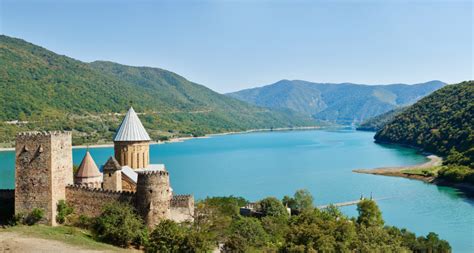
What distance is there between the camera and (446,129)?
69.6 metres

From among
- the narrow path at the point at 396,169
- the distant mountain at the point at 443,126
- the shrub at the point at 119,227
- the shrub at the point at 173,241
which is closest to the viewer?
the shrub at the point at 173,241

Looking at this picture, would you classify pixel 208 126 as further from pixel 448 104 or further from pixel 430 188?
pixel 430 188

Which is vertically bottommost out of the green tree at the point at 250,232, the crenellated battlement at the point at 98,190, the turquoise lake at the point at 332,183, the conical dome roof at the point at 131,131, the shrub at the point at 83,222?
the turquoise lake at the point at 332,183

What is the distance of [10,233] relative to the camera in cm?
1466

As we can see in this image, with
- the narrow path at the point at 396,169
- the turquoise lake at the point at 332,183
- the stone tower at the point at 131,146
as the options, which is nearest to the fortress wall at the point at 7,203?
the stone tower at the point at 131,146

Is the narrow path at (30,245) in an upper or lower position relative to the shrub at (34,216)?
lower

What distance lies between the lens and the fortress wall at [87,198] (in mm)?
16391

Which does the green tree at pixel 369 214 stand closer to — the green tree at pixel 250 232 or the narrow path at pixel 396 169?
the green tree at pixel 250 232

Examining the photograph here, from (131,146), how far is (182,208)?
6311 mm

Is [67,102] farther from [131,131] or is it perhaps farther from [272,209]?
[272,209]

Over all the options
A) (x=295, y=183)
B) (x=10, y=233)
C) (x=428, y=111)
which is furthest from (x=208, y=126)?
(x=10, y=233)

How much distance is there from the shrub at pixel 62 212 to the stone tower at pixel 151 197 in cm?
252

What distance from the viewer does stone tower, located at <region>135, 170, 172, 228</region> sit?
15844 mm

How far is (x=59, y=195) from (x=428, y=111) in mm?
83962
